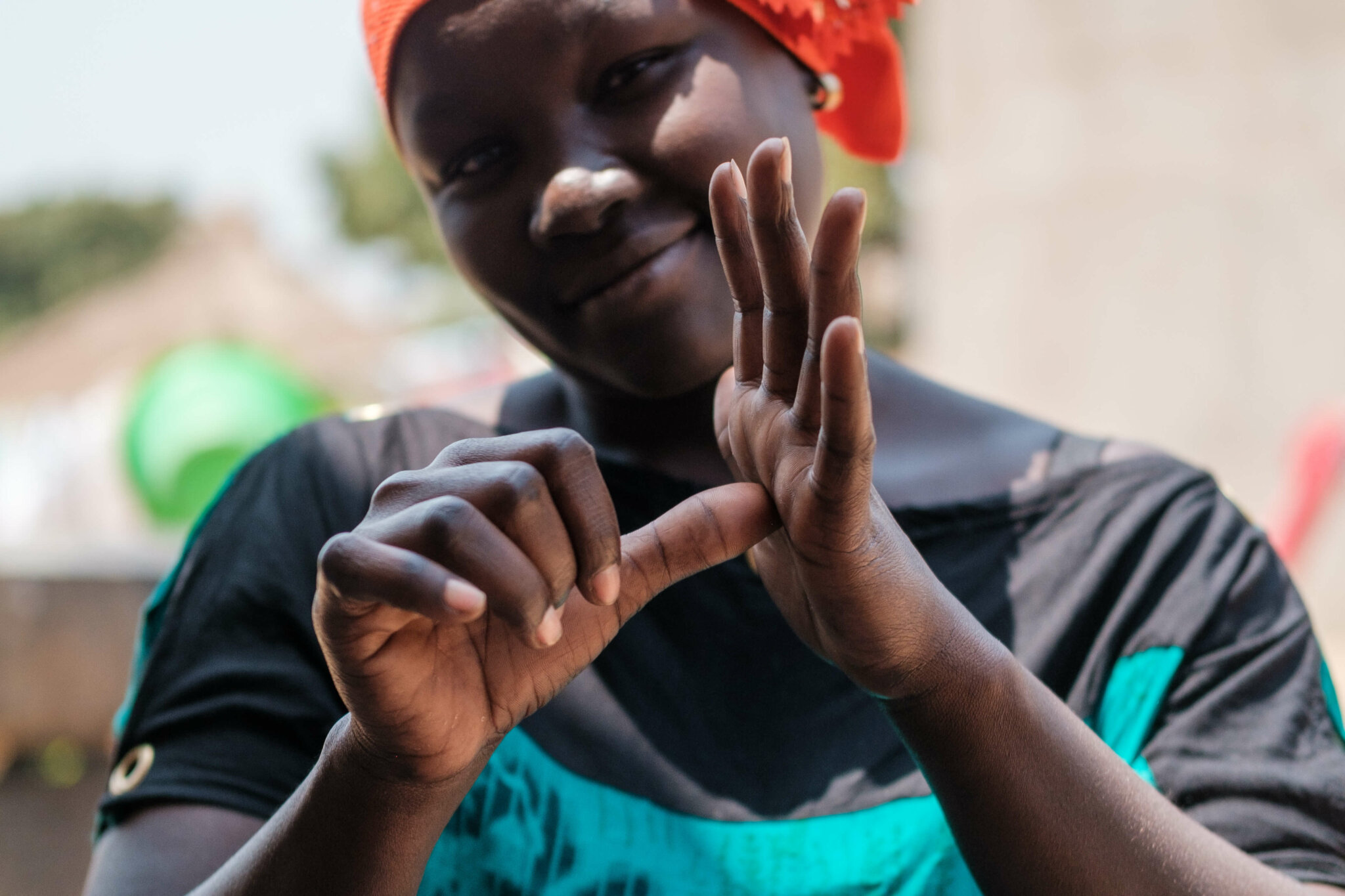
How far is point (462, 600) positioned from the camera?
2.24 feet

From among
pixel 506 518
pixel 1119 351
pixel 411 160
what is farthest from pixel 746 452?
pixel 1119 351

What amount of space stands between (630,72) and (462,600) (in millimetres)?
677

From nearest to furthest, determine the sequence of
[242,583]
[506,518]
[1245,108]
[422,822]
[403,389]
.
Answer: [506,518] < [422,822] < [242,583] < [1245,108] < [403,389]

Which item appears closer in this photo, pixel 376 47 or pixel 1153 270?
pixel 376 47

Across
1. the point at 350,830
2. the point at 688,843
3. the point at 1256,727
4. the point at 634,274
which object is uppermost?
the point at 634,274

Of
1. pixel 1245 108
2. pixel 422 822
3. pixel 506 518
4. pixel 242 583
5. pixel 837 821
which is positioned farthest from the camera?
pixel 1245 108

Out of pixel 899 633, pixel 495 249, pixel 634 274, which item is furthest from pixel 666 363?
pixel 899 633

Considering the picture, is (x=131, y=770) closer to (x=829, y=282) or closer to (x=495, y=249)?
(x=495, y=249)

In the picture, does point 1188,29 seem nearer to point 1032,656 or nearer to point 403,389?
point 1032,656

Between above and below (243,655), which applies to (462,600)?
above

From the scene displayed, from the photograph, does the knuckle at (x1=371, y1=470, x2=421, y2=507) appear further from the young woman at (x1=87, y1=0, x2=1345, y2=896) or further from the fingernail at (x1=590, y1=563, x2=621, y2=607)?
the fingernail at (x1=590, y1=563, x2=621, y2=607)

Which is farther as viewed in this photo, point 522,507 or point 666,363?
point 666,363

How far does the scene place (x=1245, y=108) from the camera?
6059 mm

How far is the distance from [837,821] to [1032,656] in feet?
0.91
